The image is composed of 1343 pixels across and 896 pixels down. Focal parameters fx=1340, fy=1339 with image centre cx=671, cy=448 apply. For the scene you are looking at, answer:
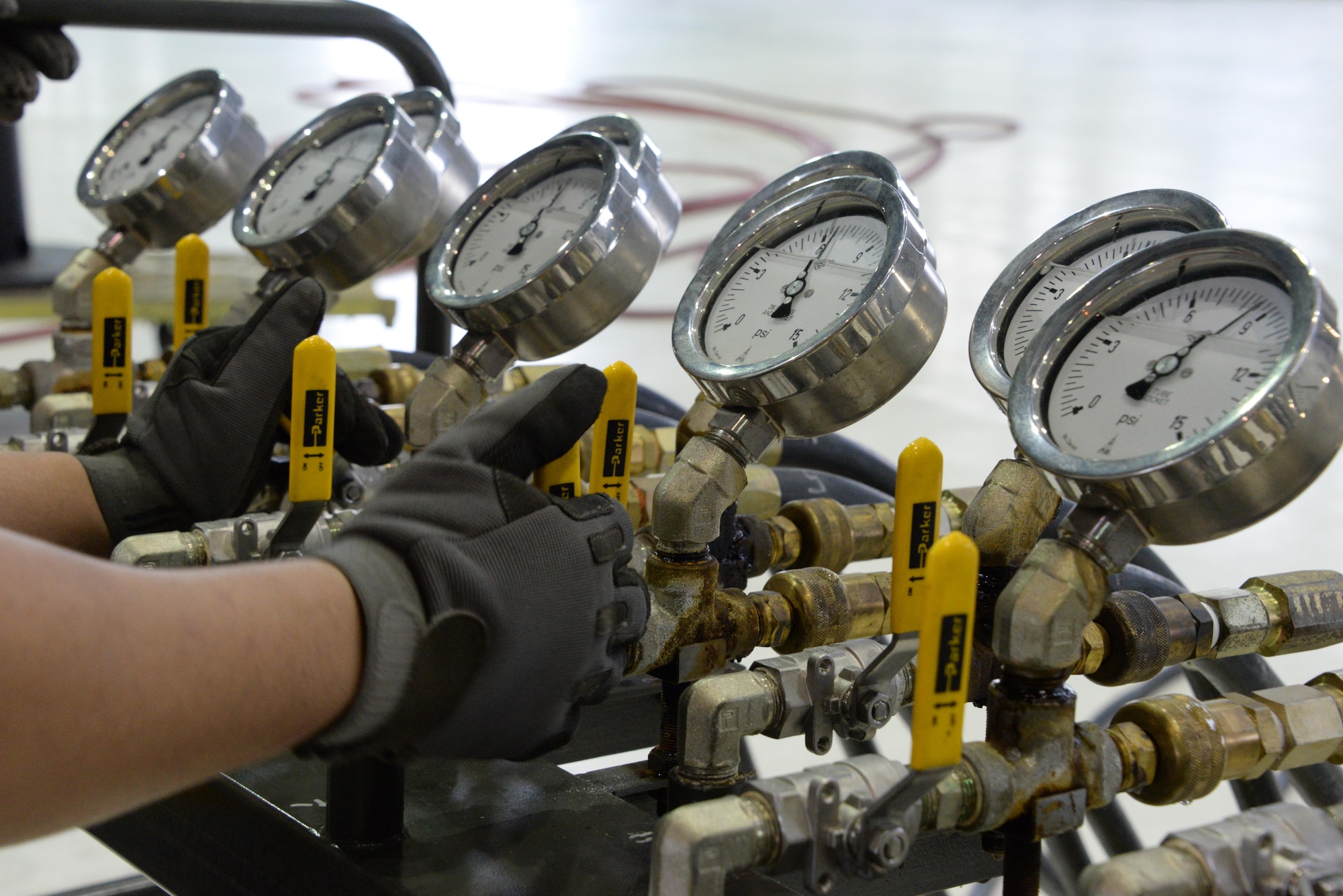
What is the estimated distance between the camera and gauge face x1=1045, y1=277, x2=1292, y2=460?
2.22 ft

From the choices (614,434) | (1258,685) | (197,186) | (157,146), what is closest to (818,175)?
(614,434)

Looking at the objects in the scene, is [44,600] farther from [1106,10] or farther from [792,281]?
[1106,10]

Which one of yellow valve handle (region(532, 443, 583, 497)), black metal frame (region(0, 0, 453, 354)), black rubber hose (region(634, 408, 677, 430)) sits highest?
black metal frame (region(0, 0, 453, 354))

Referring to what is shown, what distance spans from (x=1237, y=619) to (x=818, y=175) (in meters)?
0.43

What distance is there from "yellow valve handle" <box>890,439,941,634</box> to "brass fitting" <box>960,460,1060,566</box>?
0.26 feet

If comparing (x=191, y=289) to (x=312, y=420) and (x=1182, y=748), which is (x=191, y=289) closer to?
(x=312, y=420)

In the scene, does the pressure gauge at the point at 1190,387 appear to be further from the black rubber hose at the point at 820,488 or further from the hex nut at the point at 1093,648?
the black rubber hose at the point at 820,488

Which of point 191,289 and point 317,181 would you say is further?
point 317,181

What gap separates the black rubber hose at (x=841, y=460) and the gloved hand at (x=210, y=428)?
Result: 0.54 metres

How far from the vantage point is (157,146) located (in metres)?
1.62

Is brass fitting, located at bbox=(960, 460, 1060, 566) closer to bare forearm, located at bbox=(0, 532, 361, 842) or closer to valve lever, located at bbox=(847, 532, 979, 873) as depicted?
valve lever, located at bbox=(847, 532, 979, 873)

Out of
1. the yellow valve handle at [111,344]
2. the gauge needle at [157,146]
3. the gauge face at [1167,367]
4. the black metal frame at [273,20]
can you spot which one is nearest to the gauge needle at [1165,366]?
the gauge face at [1167,367]

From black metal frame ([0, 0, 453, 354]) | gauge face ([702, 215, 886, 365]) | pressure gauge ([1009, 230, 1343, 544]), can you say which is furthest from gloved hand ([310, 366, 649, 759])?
black metal frame ([0, 0, 453, 354])

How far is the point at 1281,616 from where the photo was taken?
0.87 meters
